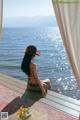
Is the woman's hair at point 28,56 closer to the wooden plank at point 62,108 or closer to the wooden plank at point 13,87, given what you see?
the wooden plank at point 13,87

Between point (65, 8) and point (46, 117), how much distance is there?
1250 millimetres

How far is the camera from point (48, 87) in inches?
163

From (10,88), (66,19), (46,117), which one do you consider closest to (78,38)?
(66,19)

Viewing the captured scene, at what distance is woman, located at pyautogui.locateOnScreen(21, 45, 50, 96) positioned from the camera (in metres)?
3.97

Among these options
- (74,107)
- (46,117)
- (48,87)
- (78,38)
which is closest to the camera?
(78,38)

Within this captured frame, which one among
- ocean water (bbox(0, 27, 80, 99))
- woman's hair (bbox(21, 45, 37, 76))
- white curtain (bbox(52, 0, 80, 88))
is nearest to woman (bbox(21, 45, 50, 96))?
woman's hair (bbox(21, 45, 37, 76))

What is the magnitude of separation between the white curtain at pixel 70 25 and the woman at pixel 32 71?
1307 mm

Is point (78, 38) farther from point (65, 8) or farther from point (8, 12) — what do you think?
point (8, 12)

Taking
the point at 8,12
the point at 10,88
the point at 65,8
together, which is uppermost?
the point at 65,8

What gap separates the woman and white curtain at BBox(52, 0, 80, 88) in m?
1.31

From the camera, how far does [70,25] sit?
2627mm

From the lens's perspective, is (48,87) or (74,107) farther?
(48,87)

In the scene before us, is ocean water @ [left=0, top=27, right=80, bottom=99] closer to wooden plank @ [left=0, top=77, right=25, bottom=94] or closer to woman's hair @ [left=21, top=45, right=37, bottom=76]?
woman's hair @ [left=21, top=45, right=37, bottom=76]

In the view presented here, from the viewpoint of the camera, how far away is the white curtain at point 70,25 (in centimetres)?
260
